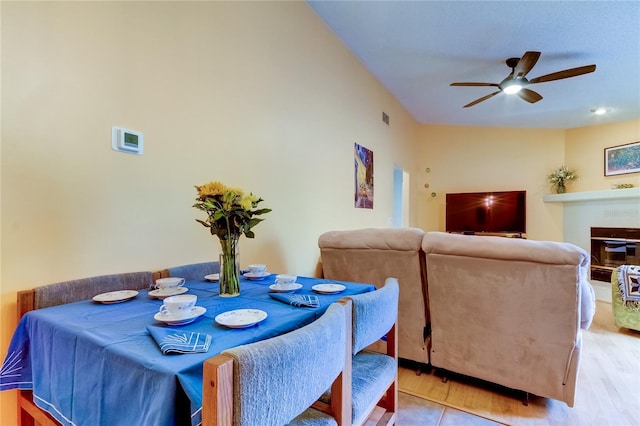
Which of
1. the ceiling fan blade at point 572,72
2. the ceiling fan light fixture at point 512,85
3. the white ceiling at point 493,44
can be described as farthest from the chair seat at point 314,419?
the ceiling fan light fixture at point 512,85

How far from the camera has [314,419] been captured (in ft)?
2.81

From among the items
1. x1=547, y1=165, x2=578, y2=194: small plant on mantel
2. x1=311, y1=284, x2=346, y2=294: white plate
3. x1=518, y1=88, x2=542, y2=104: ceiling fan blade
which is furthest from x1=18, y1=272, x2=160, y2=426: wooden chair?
x1=547, y1=165, x2=578, y2=194: small plant on mantel

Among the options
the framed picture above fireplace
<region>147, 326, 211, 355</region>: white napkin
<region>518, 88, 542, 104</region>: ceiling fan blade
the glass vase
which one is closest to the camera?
<region>147, 326, 211, 355</region>: white napkin

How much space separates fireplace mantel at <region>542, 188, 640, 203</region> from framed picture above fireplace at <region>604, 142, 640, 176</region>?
0.54 metres

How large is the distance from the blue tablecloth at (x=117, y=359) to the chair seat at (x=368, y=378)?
0.94 feet

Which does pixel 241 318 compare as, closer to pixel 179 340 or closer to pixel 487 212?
pixel 179 340

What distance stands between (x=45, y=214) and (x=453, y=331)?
2.18 meters

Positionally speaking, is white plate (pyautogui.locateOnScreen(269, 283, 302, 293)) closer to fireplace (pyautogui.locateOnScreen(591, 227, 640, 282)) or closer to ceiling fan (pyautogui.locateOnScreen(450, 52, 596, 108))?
ceiling fan (pyautogui.locateOnScreen(450, 52, 596, 108))

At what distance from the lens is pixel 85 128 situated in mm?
1280

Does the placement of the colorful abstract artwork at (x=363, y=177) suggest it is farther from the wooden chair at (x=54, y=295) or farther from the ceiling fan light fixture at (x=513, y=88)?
the wooden chair at (x=54, y=295)

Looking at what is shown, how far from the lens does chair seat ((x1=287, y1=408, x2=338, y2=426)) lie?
84 centimetres

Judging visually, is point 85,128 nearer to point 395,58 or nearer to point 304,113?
point 304,113

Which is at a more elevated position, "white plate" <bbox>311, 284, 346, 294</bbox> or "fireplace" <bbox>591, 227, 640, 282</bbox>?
"white plate" <bbox>311, 284, 346, 294</bbox>

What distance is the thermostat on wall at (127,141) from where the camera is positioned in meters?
1.38
